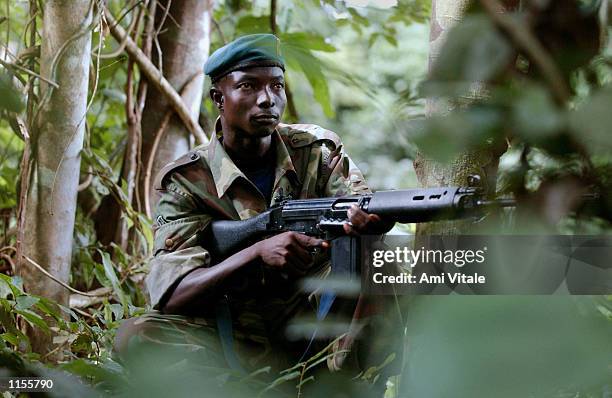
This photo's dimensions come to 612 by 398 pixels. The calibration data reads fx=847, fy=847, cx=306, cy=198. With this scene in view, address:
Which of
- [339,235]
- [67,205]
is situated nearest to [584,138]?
[339,235]

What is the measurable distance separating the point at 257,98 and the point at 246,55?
7cm

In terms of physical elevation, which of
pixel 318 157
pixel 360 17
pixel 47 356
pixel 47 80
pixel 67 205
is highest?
pixel 360 17

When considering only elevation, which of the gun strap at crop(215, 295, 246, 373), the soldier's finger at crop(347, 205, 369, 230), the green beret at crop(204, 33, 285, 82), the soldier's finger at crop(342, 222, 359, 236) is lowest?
the gun strap at crop(215, 295, 246, 373)

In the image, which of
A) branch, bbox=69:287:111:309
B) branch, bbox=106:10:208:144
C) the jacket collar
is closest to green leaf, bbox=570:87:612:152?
the jacket collar

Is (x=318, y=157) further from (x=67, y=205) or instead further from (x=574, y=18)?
(x=574, y=18)

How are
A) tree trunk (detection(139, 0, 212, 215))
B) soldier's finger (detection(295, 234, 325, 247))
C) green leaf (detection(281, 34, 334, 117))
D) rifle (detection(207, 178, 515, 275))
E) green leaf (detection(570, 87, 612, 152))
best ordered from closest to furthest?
green leaf (detection(570, 87, 612, 152)) < rifle (detection(207, 178, 515, 275)) < soldier's finger (detection(295, 234, 325, 247)) < green leaf (detection(281, 34, 334, 117)) < tree trunk (detection(139, 0, 212, 215))

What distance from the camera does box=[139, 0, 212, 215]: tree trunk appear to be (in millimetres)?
2201

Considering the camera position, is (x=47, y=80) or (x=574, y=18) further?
(x=47, y=80)

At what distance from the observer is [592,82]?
291 millimetres

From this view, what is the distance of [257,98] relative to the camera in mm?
1331

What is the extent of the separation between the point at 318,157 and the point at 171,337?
383 mm

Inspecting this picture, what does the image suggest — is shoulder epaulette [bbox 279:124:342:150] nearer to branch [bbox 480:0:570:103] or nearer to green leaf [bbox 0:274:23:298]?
green leaf [bbox 0:274:23:298]

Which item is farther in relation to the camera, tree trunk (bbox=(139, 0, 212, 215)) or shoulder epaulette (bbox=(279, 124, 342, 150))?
tree trunk (bbox=(139, 0, 212, 215))

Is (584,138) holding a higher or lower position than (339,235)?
higher
